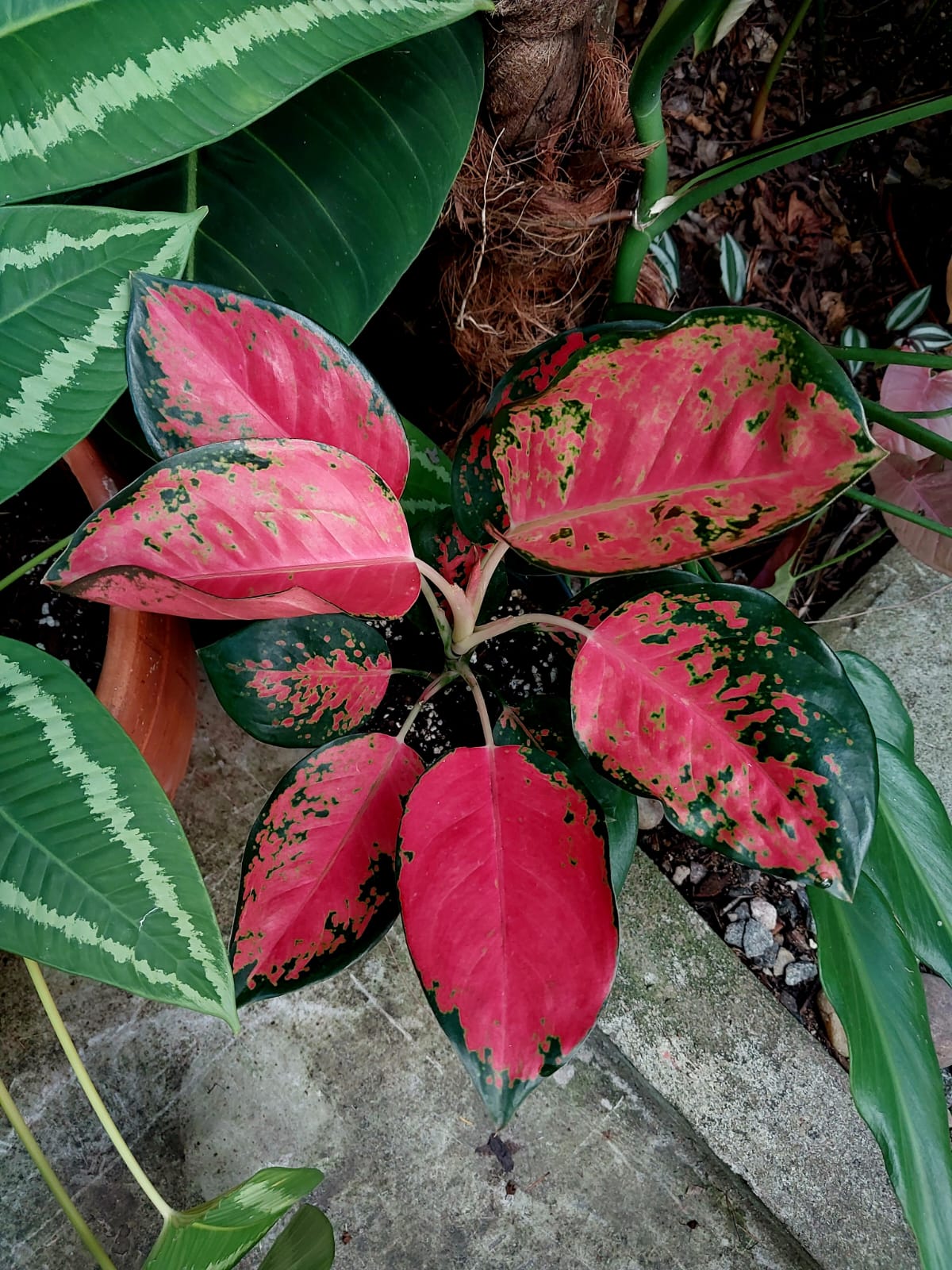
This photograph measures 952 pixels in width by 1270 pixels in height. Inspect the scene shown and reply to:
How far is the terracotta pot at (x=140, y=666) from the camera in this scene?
→ 80 centimetres

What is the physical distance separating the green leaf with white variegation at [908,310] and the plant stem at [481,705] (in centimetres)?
92

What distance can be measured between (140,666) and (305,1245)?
1.65 ft

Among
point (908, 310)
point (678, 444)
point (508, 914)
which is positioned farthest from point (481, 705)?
point (908, 310)

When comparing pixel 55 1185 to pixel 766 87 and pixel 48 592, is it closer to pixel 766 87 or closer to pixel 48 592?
pixel 48 592

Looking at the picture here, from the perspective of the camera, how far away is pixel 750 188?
132 centimetres

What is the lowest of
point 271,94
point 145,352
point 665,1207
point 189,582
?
point 665,1207

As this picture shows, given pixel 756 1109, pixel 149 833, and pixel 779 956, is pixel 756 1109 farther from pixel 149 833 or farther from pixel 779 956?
pixel 149 833

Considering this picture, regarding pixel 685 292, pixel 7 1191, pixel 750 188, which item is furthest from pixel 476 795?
pixel 750 188

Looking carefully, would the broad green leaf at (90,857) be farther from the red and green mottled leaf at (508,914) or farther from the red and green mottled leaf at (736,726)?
the red and green mottled leaf at (736,726)

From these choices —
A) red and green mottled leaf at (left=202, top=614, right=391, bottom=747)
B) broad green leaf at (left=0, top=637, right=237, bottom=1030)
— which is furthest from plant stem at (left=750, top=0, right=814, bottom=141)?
broad green leaf at (left=0, top=637, right=237, bottom=1030)

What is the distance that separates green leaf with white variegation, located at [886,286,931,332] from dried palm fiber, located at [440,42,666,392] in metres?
0.47

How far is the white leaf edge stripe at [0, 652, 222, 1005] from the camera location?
52cm

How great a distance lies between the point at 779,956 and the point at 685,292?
→ 3.15 ft

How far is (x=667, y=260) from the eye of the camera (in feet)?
3.73
